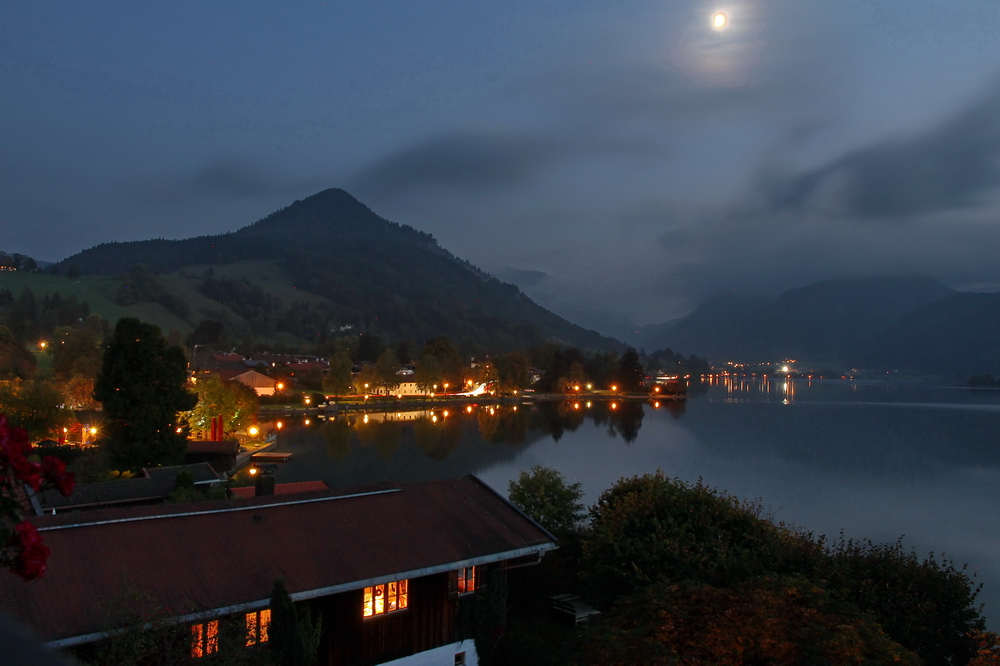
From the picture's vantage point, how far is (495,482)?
2839cm

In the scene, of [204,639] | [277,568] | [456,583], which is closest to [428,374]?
[456,583]

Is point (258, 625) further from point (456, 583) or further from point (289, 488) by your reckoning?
point (289, 488)

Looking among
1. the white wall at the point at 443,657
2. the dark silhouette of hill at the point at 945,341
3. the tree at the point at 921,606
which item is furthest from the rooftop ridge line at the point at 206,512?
the dark silhouette of hill at the point at 945,341

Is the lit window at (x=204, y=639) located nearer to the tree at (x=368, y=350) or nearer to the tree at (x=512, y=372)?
the tree at (x=512, y=372)

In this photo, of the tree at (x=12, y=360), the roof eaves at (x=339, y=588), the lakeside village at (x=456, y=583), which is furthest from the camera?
the tree at (x=12, y=360)

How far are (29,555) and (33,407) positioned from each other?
27602 millimetres

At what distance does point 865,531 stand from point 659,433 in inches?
1055

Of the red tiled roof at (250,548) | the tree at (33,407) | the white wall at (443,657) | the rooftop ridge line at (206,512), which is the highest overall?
the tree at (33,407)

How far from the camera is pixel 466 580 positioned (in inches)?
346

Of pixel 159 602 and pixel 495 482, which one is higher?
pixel 159 602

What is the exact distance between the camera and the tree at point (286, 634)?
6594mm

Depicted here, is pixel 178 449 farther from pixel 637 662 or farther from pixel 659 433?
pixel 659 433

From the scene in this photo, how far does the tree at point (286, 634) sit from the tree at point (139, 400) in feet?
61.3

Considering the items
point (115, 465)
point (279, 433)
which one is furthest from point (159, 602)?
point (279, 433)
